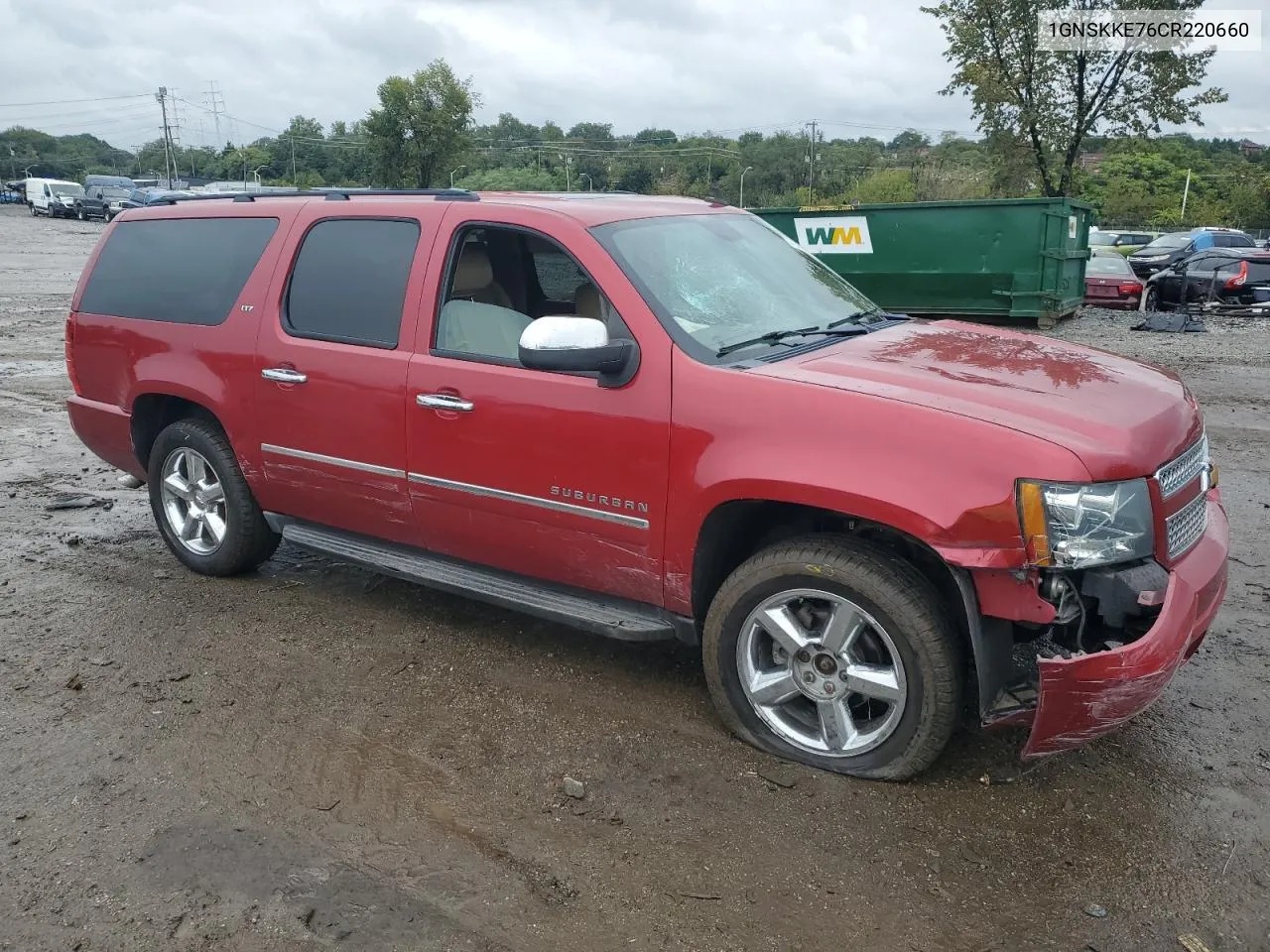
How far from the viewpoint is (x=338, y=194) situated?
480 centimetres

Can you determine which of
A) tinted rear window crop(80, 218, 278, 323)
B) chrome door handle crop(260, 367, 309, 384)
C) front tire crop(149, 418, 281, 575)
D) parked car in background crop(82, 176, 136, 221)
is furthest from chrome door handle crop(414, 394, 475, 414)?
parked car in background crop(82, 176, 136, 221)

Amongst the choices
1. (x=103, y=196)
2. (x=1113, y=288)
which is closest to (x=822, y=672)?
(x=1113, y=288)

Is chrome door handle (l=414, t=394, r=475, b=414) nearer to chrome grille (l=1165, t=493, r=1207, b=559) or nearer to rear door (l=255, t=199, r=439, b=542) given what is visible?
rear door (l=255, t=199, r=439, b=542)

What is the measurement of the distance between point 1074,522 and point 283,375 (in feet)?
10.9

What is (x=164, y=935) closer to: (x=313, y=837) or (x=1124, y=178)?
(x=313, y=837)

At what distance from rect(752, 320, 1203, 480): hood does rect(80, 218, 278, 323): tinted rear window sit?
2.79 meters

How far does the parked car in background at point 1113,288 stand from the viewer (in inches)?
768

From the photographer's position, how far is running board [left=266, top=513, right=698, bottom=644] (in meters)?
3.77

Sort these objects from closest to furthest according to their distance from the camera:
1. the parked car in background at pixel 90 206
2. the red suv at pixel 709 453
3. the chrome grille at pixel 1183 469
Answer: the red suv at pixel 709 453 < the chrome grille at pixel 1183 469 < the parked car in background at pixel 90 206

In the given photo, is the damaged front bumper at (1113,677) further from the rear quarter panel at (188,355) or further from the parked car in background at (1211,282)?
the parked car in background at (1211,282)

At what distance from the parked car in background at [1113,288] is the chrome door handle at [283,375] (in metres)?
18.0

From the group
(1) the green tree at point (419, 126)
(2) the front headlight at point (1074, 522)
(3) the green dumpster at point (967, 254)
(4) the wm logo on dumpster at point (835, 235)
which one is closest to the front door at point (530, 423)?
(2) the front headlight at point (1074, 522)

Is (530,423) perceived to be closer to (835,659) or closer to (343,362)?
(343,362)

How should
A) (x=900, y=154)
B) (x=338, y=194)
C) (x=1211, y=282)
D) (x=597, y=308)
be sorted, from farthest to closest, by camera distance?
(x=900, y=154)
(x=1211, y=282)
(x=338, y=194)
(x=597, y=308)
